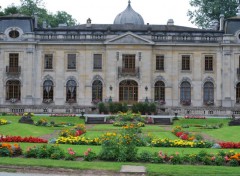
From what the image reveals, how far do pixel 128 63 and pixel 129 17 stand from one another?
1016 centimetres

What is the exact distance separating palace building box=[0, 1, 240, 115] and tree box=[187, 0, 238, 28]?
14935 millimetres

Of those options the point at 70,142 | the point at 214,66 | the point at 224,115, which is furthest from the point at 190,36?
the point at 70,142

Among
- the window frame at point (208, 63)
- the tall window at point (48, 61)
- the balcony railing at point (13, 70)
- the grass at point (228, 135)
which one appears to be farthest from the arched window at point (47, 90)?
the grass at point (228, 135)

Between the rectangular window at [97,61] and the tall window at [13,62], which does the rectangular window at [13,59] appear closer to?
the tall window at [13,62]

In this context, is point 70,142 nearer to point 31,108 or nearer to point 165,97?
point 31,108

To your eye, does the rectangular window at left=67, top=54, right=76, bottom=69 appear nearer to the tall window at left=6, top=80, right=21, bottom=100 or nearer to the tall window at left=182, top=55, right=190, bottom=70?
the tall window at left=6, top=80, right=21, bottom=100

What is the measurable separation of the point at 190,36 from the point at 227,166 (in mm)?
38322

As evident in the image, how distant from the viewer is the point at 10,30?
54.0 m

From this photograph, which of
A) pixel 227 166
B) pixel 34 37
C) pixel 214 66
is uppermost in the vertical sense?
pixel 34 37

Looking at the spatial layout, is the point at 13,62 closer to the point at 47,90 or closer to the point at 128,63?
the point at 47,90

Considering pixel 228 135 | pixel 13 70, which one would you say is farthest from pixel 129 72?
pixel 228 135

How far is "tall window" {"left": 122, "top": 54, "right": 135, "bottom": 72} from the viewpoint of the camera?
53781 mm

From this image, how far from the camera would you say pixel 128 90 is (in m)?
54.0

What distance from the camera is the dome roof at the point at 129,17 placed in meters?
61.6
